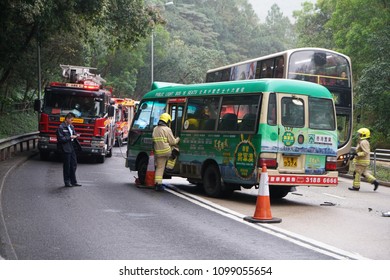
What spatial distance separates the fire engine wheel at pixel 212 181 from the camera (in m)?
13.8

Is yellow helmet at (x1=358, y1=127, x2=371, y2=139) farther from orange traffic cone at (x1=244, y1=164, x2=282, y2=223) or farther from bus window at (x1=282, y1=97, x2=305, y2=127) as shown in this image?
orange traffic cone at (x1=244, y1=164, x2=282, y2=223)

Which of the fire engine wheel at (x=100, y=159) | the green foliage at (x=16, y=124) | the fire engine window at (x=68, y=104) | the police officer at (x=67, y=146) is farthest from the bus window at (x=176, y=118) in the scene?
the green foliage at (x=16, y=124)

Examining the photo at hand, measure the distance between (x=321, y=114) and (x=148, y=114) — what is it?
16.9 feet

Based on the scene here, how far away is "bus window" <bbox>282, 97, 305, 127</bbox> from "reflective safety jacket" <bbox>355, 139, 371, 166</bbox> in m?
5.42

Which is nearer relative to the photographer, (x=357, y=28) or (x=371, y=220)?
(x=371, y=220)

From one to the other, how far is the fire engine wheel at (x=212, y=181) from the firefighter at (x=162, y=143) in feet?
3.29

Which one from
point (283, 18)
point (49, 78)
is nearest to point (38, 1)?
point (49, 78)

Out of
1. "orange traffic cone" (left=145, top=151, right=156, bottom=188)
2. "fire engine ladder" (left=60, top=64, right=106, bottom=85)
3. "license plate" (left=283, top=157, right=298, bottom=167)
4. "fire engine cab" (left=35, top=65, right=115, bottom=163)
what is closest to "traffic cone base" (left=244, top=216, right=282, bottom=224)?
"license plate" (left=283, top=157, right=298, bottom=167)

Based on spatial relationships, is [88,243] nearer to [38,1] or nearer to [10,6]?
[38,1]

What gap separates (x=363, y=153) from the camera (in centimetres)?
1802

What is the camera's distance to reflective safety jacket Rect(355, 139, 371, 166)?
17842mm

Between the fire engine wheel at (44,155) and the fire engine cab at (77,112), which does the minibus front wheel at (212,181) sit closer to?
the fire engine cab at (77,112)
